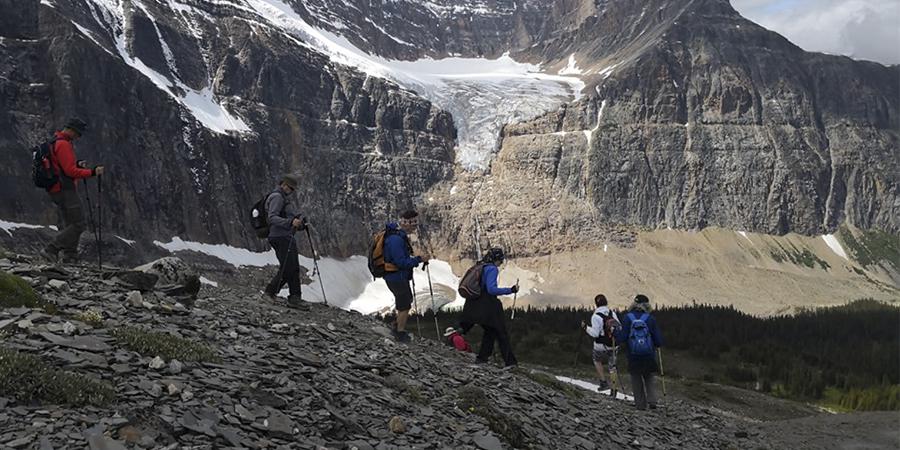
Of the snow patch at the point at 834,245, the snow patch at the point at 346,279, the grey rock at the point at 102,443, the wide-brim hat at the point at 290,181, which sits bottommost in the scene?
the snow patch at the point at 346,279

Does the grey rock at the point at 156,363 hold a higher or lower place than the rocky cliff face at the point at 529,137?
lower

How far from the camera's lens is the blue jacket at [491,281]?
1554 centimetres

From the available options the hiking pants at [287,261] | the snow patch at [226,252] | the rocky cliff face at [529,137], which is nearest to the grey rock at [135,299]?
the hiking pants at [287,261]

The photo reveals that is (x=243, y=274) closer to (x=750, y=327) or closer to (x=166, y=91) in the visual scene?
(x=166, y=91)

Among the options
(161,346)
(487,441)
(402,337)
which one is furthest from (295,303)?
(487,441)

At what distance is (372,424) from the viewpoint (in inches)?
354

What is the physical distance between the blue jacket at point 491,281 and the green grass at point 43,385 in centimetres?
925

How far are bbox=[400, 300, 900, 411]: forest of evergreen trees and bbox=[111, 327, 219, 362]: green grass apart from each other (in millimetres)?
25274

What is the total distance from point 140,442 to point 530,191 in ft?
529

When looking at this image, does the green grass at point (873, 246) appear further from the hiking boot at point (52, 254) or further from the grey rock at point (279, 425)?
the grey rock at point (279, 425)

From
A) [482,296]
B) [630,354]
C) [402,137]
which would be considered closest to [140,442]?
[482,296]

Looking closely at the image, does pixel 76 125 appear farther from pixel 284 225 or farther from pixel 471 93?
pixel 471 93

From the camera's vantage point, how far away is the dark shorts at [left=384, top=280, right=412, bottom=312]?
15.2m

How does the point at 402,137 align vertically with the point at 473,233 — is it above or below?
above
